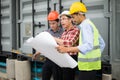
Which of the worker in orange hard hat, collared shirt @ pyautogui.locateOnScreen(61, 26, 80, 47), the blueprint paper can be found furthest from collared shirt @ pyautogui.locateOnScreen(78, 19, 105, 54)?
the worker in orange hard hat

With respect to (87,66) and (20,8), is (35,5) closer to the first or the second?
(20,8)

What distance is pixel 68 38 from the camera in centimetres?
430

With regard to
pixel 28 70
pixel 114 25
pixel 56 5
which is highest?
pixel 56 5

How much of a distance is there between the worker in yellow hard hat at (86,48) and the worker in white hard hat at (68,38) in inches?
16.1

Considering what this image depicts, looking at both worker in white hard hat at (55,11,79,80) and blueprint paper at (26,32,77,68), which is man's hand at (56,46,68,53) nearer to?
blueprint paper at (26,32,77,68)

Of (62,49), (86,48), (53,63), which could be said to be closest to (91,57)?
(86,48)

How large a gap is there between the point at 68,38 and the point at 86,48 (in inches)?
27.7

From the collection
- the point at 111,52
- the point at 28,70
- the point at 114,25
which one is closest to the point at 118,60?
the point at 111,52

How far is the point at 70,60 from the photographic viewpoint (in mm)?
3982

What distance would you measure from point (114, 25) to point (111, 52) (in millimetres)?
368

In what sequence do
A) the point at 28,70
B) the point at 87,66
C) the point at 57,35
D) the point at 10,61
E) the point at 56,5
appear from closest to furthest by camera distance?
the point at 87,66
the point at 57,35
the point at 56,5
the point at 28,70
the point at 10,61

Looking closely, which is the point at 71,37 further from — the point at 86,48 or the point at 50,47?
the point at 86,48

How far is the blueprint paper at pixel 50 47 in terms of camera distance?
12.7 feet

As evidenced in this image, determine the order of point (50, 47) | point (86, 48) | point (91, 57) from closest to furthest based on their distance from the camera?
point (86, 48), point (91, 57), point (50, 47)
